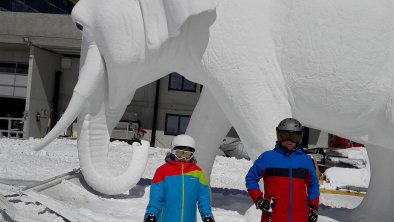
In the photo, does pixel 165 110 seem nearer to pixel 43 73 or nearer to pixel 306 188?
pixel 43 73

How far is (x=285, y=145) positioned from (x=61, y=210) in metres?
1.79

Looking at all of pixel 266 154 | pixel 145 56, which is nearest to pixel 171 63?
pixel 145 56

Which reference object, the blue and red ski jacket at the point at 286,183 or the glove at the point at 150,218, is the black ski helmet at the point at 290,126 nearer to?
the blue and red ski jacket at the point at 286,183

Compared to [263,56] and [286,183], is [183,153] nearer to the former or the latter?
[286,183]

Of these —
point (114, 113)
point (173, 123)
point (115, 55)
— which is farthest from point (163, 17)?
point (173, 123)

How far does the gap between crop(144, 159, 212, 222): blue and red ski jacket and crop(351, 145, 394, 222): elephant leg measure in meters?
2.57

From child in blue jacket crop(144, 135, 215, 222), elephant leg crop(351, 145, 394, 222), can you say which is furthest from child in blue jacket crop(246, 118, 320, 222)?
elephant leg crop(351, 145, 394, 222)

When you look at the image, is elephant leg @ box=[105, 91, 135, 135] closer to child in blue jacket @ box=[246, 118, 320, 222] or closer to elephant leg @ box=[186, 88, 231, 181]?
elephant leg @ box=[186, 88, 231, 181]

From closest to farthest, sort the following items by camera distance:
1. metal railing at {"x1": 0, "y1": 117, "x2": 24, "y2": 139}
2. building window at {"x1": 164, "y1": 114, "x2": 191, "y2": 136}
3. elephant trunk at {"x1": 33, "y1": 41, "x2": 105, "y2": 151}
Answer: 1. elephant trunk at {"x1": 33, "y1": 41, "x2": 105, "y2": 151}
2. metal railing at {"x1": 0, "y1": 117, "x2": 24, "y2": 139}
3. building window at {"x1": 164, "y1": 114, "x2": 191, "y2": 136}

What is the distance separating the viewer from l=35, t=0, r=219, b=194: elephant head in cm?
364

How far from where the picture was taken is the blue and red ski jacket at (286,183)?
2305mm

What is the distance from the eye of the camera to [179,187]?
227cm

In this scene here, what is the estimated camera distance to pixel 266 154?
237 cm

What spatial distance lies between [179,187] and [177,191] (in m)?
0.02
